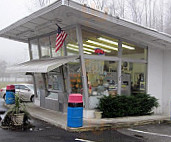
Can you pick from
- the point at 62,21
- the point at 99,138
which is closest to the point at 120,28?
the point at 62,21

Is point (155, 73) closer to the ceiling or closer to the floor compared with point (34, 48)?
closer to the floor

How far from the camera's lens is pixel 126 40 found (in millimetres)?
10945

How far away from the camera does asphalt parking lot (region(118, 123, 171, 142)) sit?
734 cm

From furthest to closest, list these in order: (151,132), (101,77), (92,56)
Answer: (101,77)
(92,56)
(151,132)

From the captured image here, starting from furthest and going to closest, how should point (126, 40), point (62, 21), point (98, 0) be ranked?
point (98, 0)
point (126, 40)
point (62, 21)

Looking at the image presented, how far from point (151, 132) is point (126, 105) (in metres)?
1.93

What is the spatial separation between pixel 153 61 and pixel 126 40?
2.29m

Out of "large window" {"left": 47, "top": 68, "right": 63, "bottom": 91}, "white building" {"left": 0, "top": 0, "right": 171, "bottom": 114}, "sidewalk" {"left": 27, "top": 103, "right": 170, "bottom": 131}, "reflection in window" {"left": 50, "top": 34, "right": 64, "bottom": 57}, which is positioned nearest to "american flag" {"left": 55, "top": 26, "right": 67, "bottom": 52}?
"white building" {"left": 0, "top": 0, "right": 171, "bottom": 114}

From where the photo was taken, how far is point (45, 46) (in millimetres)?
12039

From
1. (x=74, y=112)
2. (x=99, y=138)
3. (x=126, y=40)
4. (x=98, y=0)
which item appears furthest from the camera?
(x=98, y=0)

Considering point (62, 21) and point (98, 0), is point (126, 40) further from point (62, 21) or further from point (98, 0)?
point (98, 0)

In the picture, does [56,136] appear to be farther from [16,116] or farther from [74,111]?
[16,116]

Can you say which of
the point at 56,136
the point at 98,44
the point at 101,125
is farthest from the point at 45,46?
the point at 56,136

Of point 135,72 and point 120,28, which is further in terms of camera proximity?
point 135,72
